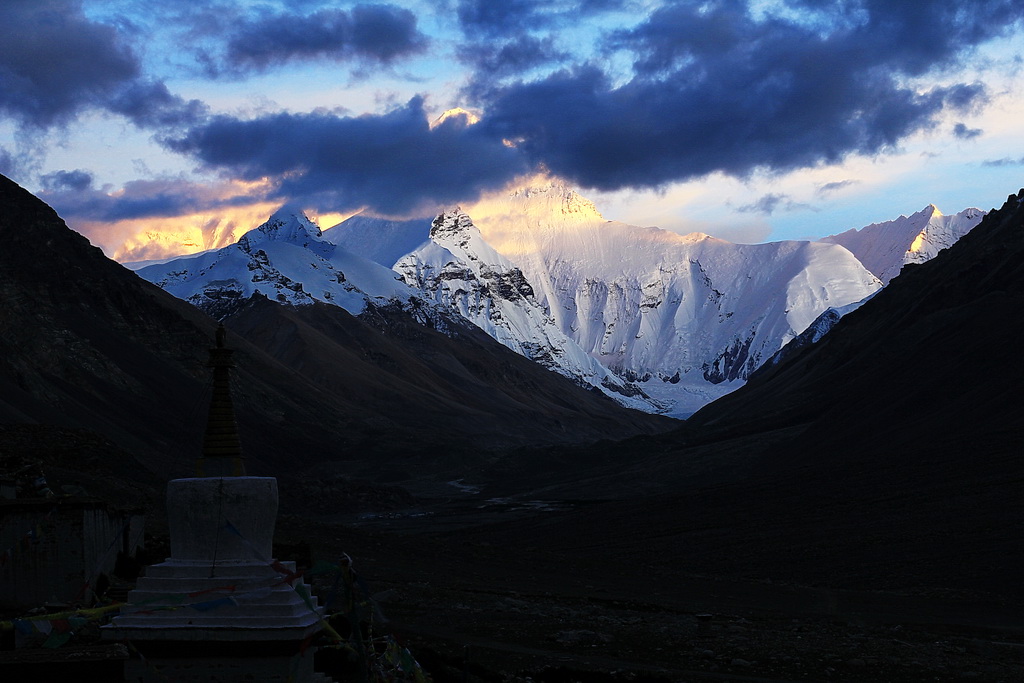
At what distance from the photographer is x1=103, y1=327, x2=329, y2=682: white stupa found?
361 inches

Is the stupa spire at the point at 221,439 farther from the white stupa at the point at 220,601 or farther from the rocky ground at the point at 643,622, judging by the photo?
the rocky ground at the point at 643,622

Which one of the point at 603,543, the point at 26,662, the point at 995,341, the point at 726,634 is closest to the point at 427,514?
the point at 603,543

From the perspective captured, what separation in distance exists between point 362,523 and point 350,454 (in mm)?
45106

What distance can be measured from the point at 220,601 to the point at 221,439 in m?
1.27

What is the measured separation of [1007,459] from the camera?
2320 inches

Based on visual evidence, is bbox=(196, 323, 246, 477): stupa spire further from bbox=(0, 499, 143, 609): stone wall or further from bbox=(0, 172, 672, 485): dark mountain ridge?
bbox=(0, 172, 672, 485): dark mountain ridge

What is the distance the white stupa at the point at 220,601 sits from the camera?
9180mm

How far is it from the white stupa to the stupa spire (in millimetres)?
140

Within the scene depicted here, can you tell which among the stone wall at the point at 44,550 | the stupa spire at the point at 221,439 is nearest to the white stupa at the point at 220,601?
the stupa spire at the point at 221,439

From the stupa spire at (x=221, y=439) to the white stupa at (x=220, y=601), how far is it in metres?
0.14

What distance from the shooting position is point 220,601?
30.2ft

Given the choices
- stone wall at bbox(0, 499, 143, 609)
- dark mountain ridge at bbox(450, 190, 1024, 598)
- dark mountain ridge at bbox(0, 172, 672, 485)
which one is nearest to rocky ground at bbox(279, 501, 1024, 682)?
dark mountain ridge at bbox(450, 190, 1024, 598)

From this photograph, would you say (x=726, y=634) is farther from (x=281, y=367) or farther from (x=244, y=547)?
(x=281, y=367)

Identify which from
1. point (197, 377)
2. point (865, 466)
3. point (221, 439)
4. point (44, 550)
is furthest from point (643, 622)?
point (197, 377)
